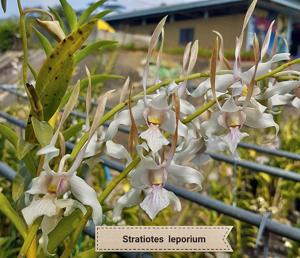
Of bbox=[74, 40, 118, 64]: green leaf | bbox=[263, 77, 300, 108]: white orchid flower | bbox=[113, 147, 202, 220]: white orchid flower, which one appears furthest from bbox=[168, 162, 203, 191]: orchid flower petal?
bbox=[74, 40, 118, 64]: green leaf

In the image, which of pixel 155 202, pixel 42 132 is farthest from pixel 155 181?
pixel 42 132

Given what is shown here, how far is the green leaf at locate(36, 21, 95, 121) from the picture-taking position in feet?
1.61

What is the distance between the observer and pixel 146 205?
433mm

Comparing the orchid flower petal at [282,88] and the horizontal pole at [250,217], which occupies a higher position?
the orchid flower petal at [282,88]

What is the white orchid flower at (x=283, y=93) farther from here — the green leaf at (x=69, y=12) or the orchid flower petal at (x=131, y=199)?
the green leaf at (x=69, y=12)

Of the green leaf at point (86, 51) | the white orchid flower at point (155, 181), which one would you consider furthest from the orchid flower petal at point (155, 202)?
the green leaf at point (86, 51)

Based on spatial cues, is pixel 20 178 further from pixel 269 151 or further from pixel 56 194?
pixel 269 151

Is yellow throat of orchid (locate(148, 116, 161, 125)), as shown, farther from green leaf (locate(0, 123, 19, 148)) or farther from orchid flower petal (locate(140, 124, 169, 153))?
green leaf (locate(0, 123, 19, 148))

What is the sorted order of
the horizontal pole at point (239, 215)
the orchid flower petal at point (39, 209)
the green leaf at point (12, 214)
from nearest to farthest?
the orchid flower petal at point (39, 209), the green leaf at point (12, 214), the horizontal pole at point (239, 215)

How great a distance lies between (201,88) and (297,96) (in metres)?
0.10

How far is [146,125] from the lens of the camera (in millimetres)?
476

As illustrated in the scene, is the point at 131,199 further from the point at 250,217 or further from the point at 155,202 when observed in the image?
the point at 250,217

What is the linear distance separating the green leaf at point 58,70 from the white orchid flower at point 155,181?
13 centimetres

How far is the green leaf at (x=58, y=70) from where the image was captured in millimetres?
491
